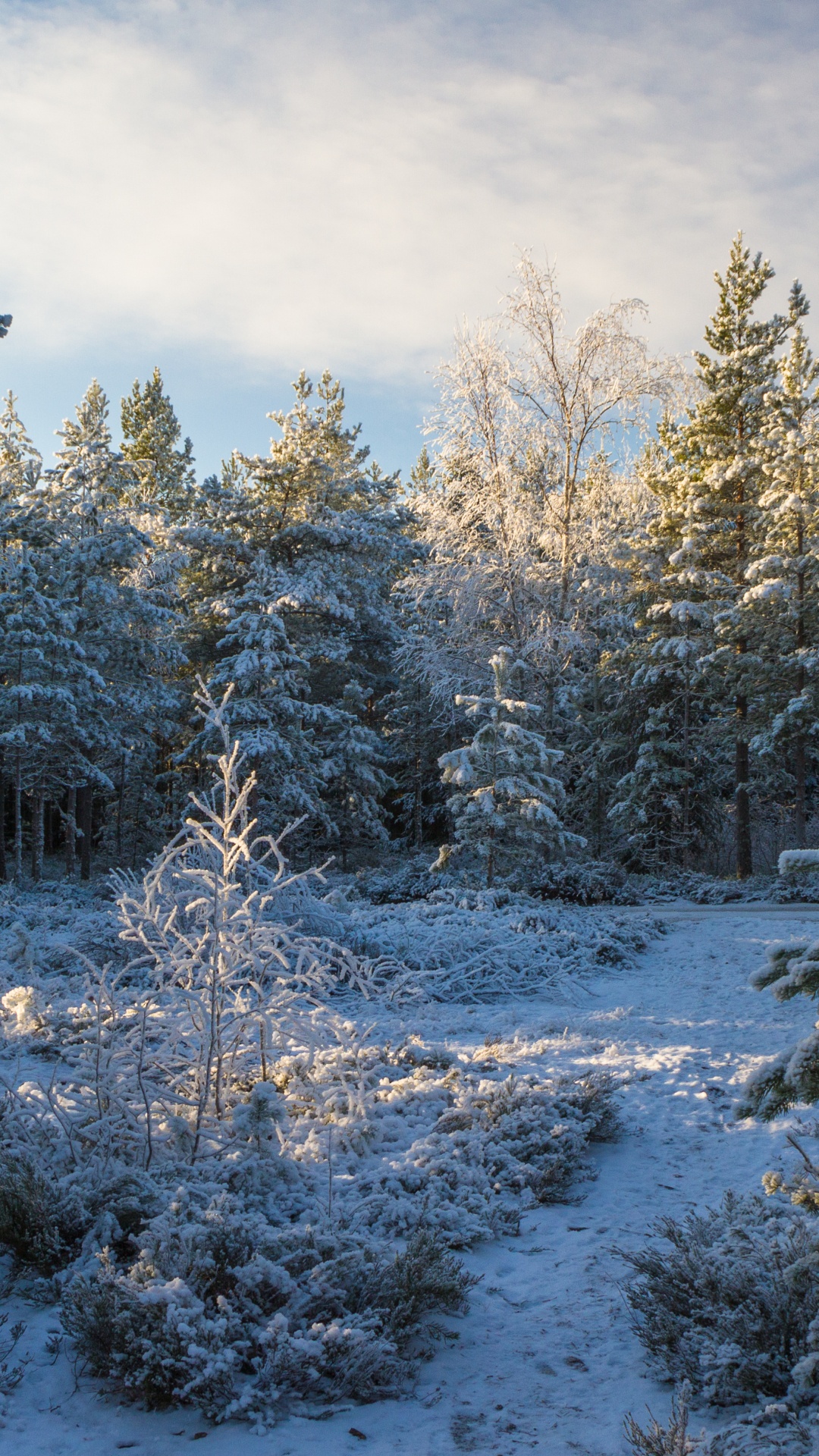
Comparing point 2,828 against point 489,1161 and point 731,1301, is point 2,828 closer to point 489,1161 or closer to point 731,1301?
point 489,1161

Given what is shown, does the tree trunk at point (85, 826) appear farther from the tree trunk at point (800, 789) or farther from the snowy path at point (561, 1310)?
the snowy path at point (561, 1310)

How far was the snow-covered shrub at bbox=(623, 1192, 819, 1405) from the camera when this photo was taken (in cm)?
291

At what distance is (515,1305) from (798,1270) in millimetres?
1354

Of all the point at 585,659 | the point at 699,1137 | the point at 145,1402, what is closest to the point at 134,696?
the point at 585,659

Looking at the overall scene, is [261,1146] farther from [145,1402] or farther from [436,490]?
[436,490]

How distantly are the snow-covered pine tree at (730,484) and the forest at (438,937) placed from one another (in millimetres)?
99

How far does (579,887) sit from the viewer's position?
13.4m

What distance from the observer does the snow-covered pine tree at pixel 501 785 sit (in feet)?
43.0

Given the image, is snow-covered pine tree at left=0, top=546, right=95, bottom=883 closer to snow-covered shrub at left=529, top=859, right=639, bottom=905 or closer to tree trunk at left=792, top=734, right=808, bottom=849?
snow-covered shrub at left=529, top=859, right=639, bottom=905

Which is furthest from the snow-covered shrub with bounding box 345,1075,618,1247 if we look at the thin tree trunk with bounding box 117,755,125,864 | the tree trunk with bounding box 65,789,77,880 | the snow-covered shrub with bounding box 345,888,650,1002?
the thin tree trunk with bounding box 117,755,125,864

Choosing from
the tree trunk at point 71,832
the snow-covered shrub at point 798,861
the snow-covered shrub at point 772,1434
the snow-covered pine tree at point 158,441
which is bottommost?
the snow-covered shrub at point 772,1434

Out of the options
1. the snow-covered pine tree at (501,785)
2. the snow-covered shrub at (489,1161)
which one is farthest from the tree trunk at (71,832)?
the snow-covered shrub at (489,1161)

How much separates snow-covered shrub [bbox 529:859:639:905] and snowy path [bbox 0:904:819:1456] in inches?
220

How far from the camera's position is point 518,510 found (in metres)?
19.0
